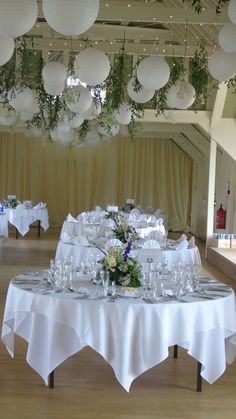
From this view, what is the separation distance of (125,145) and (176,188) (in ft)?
6.81

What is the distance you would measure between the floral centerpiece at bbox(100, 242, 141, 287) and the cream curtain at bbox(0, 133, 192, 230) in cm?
1438

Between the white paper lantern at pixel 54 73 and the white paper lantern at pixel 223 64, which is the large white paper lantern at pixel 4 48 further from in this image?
the white paper lantern at pixel 223 64

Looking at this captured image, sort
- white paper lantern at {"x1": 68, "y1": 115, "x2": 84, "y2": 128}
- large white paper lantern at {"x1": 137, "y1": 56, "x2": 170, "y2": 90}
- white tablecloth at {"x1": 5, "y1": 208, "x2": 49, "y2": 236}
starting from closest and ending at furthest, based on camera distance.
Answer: large white paper lantern at {"x1": 137, "y1": 56, "x2": 170, "y2": 90} < white paper lantern at {"x1": 68, "y1": 115, "x2": 84, "y2": 128} < white tablecloth at {"x1": 5, "y1": 208, "x2": 49, "y2": 236}

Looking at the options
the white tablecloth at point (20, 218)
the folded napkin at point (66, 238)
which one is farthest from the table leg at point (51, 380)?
the white tablecloth at point (20, 218)

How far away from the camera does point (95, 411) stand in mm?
4699

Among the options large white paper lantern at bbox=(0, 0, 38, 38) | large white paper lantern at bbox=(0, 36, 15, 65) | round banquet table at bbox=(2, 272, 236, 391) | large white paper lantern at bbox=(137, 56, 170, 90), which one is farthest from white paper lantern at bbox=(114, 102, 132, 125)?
large white paper lantern at bbox=(0, 0, 38, 38)

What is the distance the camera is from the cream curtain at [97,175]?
19.8 meters

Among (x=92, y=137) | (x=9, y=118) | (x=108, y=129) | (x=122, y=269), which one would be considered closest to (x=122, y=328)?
(x=122, y=269)

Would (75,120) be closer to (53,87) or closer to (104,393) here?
(53,87)

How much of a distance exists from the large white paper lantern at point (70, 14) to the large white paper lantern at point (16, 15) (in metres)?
0.15

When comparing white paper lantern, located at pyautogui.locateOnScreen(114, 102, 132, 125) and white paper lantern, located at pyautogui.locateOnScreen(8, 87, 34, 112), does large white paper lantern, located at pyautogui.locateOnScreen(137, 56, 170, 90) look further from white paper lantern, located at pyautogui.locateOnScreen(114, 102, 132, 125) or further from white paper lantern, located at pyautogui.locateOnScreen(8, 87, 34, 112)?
white paper lantern, located at pyautogui.locateOnScreen(114, 102, 132, 125)

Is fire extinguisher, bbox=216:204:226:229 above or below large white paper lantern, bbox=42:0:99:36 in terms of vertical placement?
below

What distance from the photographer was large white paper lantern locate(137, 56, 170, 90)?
19.6 ft

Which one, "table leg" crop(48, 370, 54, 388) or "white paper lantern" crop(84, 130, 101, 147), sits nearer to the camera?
"table leg" crop(48, 370, 54, 388)
